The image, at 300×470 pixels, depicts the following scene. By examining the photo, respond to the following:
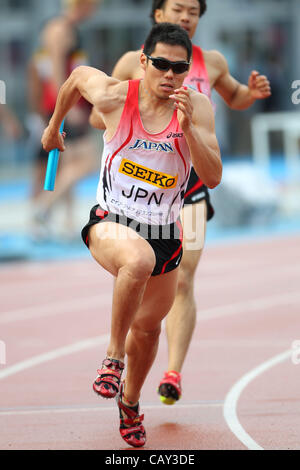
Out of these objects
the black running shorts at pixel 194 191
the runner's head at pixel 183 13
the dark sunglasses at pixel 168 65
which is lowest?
the black running shorts at pixel 194 191

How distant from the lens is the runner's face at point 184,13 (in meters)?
6.81

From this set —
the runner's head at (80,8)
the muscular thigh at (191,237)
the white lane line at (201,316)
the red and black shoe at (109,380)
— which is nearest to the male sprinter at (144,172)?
the red and black shoe at (109,380)

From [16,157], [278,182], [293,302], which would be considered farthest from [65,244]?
[16,157]

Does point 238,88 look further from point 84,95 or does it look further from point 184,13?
point 84,95

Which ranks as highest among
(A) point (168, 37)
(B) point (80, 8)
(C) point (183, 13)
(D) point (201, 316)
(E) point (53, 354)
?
(A) point (168, 37)

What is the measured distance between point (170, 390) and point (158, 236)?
1.25 meters

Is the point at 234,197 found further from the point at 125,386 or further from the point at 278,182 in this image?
the point at 125,386

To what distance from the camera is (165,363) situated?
27.1 feet

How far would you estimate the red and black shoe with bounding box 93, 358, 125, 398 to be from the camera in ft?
17.8

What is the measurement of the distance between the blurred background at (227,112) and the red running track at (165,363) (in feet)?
9.52

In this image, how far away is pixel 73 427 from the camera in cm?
644

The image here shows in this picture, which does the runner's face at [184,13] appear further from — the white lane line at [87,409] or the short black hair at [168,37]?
the white lane line at [87,409]

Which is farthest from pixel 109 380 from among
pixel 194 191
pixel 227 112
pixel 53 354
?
pixel 227 112

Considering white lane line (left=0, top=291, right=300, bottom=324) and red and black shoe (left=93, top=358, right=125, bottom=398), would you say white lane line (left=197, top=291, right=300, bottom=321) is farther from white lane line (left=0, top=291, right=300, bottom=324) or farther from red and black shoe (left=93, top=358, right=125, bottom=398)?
red and black shoe (left=93, top=358, right=125, bottom=398)
